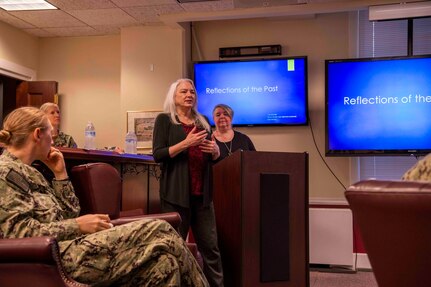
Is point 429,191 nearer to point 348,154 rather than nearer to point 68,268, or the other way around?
point 68,268

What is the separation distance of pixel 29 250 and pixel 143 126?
389 cm

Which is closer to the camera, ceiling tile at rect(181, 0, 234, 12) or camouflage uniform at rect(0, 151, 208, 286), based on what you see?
camouflage uniform at rect(0, 151, 208, 286)

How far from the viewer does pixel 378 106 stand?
186 inches

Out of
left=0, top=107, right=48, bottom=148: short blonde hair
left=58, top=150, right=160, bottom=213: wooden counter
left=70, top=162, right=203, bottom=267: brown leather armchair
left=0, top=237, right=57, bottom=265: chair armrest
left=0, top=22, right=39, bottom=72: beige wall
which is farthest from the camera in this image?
left=0, top=22, right=39, bottom=72: beige wall

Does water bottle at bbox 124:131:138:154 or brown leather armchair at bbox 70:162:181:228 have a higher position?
water bottle at bbox 124:131:138:154

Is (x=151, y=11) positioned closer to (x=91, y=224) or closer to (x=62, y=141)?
(x=62, y=141)

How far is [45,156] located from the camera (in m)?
2.21

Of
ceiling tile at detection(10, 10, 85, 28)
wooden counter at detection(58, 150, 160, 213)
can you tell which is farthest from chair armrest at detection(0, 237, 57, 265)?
ceiling tile at detection(10, 10, 85, 28)

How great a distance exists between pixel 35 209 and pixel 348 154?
11.0ft

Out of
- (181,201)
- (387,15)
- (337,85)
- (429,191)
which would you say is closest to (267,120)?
(337,85)

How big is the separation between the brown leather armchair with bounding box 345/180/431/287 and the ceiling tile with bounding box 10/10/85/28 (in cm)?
447

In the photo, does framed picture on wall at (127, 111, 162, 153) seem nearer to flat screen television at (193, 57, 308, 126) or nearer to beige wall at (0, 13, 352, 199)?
beige wall at (0, 13, 352, 199)

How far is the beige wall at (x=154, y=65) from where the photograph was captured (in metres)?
5.21

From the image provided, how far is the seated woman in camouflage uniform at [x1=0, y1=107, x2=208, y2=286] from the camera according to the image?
1.84 metres
